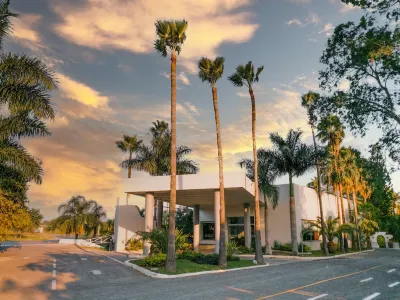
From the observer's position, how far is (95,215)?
51438 mm

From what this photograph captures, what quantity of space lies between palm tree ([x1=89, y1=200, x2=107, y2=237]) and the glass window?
19043 mm

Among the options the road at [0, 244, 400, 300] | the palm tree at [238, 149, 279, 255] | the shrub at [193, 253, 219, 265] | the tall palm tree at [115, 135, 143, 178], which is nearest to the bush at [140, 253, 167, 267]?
the road at [0, 244, 400, 300]

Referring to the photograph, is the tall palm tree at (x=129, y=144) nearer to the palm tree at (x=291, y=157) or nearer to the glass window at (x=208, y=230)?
the glass window at (x=208, y=230)

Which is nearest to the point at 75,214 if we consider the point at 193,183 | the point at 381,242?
the point at 193,183

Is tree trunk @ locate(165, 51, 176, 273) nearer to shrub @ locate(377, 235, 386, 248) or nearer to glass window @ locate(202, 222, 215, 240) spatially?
glass window @ locate(202, 222, 215, 240)

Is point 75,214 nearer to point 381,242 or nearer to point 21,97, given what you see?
point 21,97

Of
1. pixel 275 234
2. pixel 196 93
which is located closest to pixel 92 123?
pixel 196 93

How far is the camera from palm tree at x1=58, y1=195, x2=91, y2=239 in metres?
48.7

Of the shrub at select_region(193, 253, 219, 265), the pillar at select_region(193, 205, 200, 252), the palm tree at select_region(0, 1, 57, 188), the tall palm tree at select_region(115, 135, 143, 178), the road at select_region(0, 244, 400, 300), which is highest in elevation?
the tall palm tree at select_region(115, 135, 143, 178)

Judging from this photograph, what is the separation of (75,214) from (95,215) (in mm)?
3391

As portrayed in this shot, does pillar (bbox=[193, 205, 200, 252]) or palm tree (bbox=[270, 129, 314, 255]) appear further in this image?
pillar (bbox=[193, 205, 200, 252])

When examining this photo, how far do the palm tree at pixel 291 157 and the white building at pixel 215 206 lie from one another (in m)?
3.74

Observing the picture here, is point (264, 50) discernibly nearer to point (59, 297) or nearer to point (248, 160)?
point (248, 160)

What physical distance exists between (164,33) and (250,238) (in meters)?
24.7
